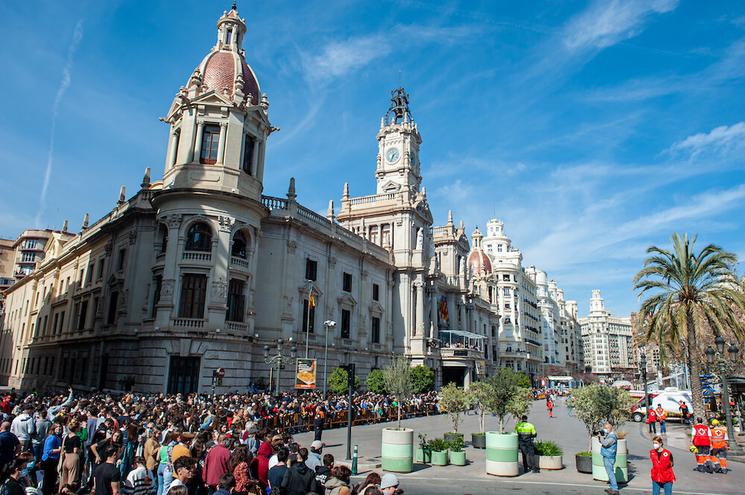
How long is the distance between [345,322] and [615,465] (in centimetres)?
3023

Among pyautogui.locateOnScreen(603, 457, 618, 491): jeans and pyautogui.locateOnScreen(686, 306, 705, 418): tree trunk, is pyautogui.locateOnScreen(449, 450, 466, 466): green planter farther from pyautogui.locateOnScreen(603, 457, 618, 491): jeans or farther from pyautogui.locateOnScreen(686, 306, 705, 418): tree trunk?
pyautogui.locateOnScreen(686, 306, 705, 418): tree trunk

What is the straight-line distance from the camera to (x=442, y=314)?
6134cm

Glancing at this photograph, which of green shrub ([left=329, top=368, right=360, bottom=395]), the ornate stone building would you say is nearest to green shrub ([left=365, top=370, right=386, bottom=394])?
the ornate stone building

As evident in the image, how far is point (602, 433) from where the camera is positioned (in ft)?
50.4

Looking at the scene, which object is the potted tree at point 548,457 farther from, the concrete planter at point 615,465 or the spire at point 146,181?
the spire at point 146,181

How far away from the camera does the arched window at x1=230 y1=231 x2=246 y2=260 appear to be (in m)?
32.7

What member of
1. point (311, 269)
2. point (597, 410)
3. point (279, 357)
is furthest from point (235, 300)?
point (597, 410)

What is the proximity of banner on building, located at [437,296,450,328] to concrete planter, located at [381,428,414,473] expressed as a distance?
4426 cm

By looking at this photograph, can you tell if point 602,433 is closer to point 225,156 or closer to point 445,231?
point 225,156

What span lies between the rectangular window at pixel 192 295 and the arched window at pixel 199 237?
5.58 feet

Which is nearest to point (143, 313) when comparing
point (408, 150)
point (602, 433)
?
point (602, 433)

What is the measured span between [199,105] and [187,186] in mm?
5460

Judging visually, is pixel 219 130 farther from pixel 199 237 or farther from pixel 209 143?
pixel 199 237

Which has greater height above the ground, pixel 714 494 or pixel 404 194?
pixel 404 194
